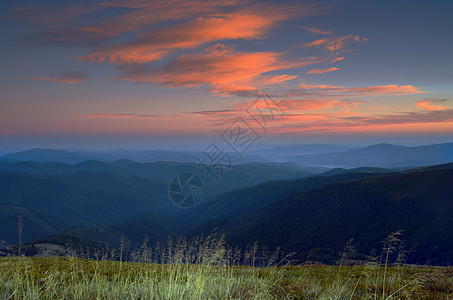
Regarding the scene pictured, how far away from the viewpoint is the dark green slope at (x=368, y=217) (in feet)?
322

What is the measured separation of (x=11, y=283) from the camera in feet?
17.1

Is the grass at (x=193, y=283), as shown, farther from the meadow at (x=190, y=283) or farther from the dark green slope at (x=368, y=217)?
the dark green slope at (x=368, y=217)

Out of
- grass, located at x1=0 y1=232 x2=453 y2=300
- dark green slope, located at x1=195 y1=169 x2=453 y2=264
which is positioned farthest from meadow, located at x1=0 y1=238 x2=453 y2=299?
dark green slope, located at x1=195 y1=169 x2=453 y2=264

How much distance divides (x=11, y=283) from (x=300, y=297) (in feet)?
20.6

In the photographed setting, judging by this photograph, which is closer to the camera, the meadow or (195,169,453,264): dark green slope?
the meadow

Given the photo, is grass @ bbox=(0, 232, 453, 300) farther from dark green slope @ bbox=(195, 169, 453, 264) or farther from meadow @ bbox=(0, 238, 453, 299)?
dark green slope @ bbox=(195, 169, 453, 264)

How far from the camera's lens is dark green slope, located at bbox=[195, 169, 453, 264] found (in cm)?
9800

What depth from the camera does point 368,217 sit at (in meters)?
122

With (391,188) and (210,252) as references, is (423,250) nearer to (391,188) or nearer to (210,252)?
(391,188)

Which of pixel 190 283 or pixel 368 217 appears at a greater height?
pixel 190 283

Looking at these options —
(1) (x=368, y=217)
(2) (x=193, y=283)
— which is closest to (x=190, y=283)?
(2) (x=193, y=283)

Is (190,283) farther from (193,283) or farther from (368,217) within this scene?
(368,217)

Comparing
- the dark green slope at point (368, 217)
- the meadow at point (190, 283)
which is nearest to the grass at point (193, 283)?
the meadow at point (190, 283)

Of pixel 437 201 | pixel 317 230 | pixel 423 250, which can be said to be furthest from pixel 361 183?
pixel 423 250
